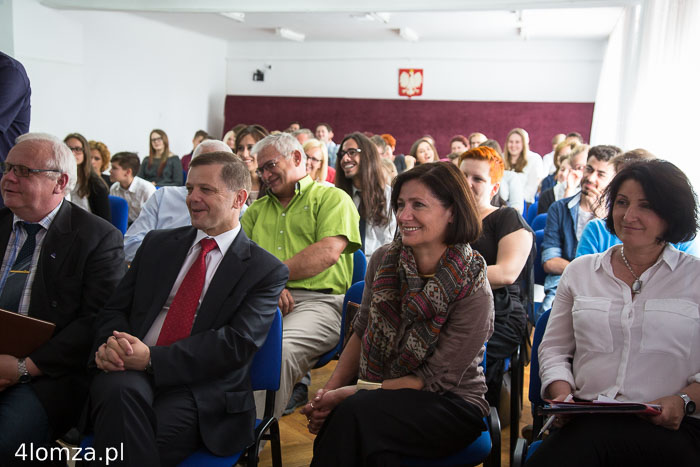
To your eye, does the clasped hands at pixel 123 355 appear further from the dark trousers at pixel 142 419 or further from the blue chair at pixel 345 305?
the blue chair at pixel 345 305

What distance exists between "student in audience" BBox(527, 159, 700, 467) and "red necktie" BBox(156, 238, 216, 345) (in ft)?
3.85

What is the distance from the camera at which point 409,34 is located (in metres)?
12.3

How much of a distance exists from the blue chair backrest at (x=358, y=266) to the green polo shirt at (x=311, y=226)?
23 mm

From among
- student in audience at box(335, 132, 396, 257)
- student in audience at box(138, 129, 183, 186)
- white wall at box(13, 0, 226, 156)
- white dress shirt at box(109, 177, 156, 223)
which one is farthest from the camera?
student in audience at box(138, 129, 183, 186)

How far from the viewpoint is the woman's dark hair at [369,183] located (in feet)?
13.7

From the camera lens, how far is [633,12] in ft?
23.1

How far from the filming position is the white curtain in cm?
367

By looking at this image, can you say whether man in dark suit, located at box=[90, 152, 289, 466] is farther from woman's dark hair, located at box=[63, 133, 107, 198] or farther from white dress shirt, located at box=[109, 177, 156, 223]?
white dress shirt, located at box=[109, 177, 156, 223]

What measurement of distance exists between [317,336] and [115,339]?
1.03m

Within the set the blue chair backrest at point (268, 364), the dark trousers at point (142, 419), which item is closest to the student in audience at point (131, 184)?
the blue chair backrest at point (268, 364)

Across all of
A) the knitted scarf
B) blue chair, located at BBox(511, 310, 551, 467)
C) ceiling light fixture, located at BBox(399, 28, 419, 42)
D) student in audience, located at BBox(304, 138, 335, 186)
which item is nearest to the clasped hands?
the knitted scarf

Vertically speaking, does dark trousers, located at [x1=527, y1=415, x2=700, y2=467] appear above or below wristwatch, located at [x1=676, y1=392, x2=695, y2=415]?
below

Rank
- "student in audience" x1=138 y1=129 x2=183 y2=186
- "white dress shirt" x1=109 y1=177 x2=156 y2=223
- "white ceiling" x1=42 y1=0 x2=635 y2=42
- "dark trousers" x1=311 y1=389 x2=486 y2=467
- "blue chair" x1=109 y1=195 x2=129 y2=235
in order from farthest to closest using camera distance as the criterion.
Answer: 1. "student in audience" x1=138 y1=129 x2=183 y2=186
2. "white ceiling" x1=42 y1=0 x2=635 y2=42
3. "white dress shirt" x1=109 y1=177 x2=156 y2=223
4. "blue chair" x1=109 y1=195 x2=129 y2=235
5. "dark trousers" x1=311 y1=389 x2=486 y2=467

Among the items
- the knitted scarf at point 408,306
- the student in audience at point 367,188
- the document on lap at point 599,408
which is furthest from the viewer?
the student in audience at point 367,188
